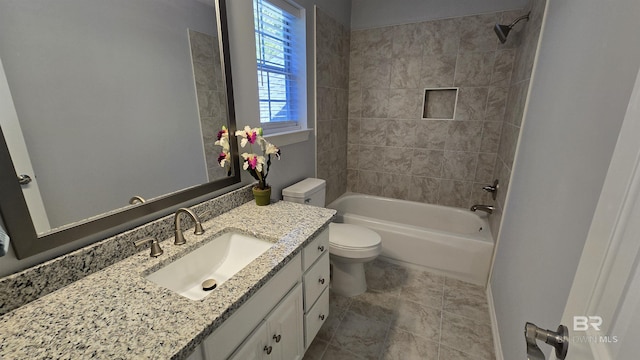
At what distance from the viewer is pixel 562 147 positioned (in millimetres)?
980

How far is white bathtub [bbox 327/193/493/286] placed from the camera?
6.92 feet

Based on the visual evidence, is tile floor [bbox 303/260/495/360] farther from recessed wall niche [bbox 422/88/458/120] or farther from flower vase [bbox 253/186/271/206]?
recessed wall niche [bbox 422/88/458/120]

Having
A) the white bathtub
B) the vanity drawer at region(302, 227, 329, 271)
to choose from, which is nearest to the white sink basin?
the vanity drawer at region(302, 227, 329, 271)

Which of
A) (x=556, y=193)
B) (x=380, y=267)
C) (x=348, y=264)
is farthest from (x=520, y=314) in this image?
(x=380, y=267)

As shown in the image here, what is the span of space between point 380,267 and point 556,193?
1.62 metres

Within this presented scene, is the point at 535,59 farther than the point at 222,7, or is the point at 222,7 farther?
the point at 535,59

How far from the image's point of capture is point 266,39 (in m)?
1.69

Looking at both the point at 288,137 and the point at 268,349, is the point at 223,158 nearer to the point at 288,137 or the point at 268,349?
the point at 288,137

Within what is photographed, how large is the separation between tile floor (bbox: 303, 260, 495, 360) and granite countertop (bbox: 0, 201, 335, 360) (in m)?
0.98

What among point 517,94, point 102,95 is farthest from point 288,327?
point 517,94

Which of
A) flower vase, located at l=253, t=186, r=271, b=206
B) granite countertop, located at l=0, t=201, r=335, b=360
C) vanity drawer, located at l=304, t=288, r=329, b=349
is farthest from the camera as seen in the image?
flower vase, located at l=253, t=186, r=271, b=206

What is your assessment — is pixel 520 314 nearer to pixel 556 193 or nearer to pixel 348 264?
pixel 556 193

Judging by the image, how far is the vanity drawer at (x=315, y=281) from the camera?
50.1 inches

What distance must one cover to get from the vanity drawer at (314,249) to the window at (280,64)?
864mm
